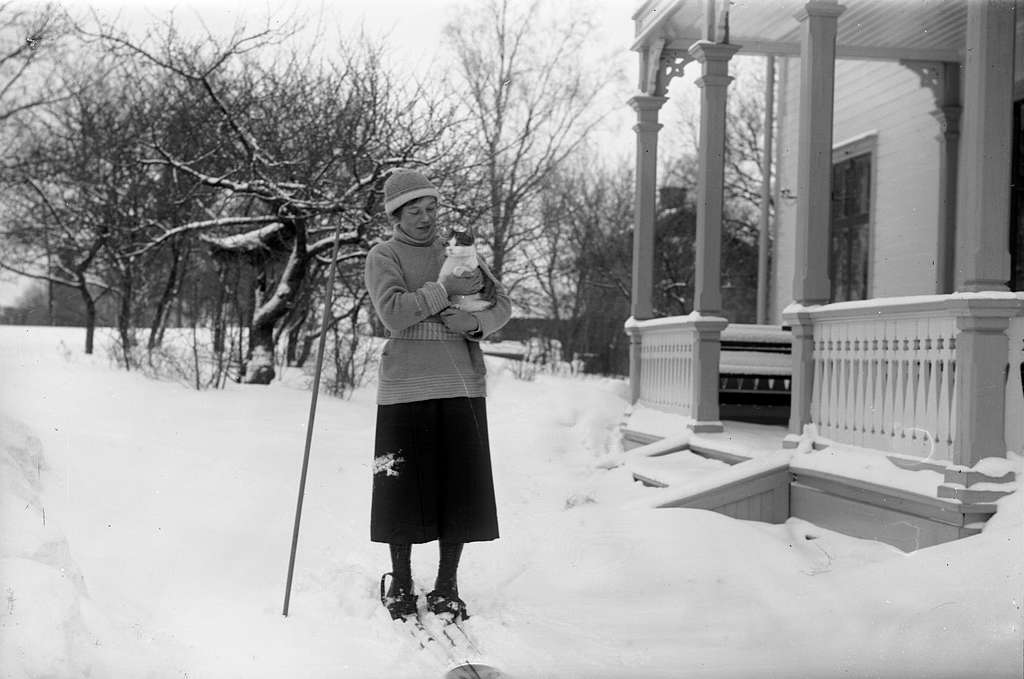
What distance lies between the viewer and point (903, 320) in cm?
557

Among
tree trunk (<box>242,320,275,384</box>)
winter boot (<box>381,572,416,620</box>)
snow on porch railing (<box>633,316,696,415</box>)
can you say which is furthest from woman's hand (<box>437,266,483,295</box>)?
tree trunk (<box>242,320,275,384</box>)

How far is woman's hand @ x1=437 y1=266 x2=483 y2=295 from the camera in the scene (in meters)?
4.17

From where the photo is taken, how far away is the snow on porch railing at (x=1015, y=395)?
496cm

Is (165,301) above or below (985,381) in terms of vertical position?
above

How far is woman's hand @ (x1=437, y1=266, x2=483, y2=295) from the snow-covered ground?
4.54ft

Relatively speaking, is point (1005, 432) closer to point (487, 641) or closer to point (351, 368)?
point (487, 641)

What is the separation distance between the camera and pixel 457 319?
164 inches

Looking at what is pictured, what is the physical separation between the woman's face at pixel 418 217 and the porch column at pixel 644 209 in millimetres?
5658

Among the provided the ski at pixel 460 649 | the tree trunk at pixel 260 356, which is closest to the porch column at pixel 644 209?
the tree trunk at pixel 260 356

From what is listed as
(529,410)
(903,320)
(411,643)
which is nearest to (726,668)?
(411,643)

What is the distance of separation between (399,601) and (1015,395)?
10.6 feet

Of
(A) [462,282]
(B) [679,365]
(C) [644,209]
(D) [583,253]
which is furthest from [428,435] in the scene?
(D) [583,253]

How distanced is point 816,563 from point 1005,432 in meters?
1.21

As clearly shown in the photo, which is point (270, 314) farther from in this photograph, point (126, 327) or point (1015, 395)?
point (1015, 395)
